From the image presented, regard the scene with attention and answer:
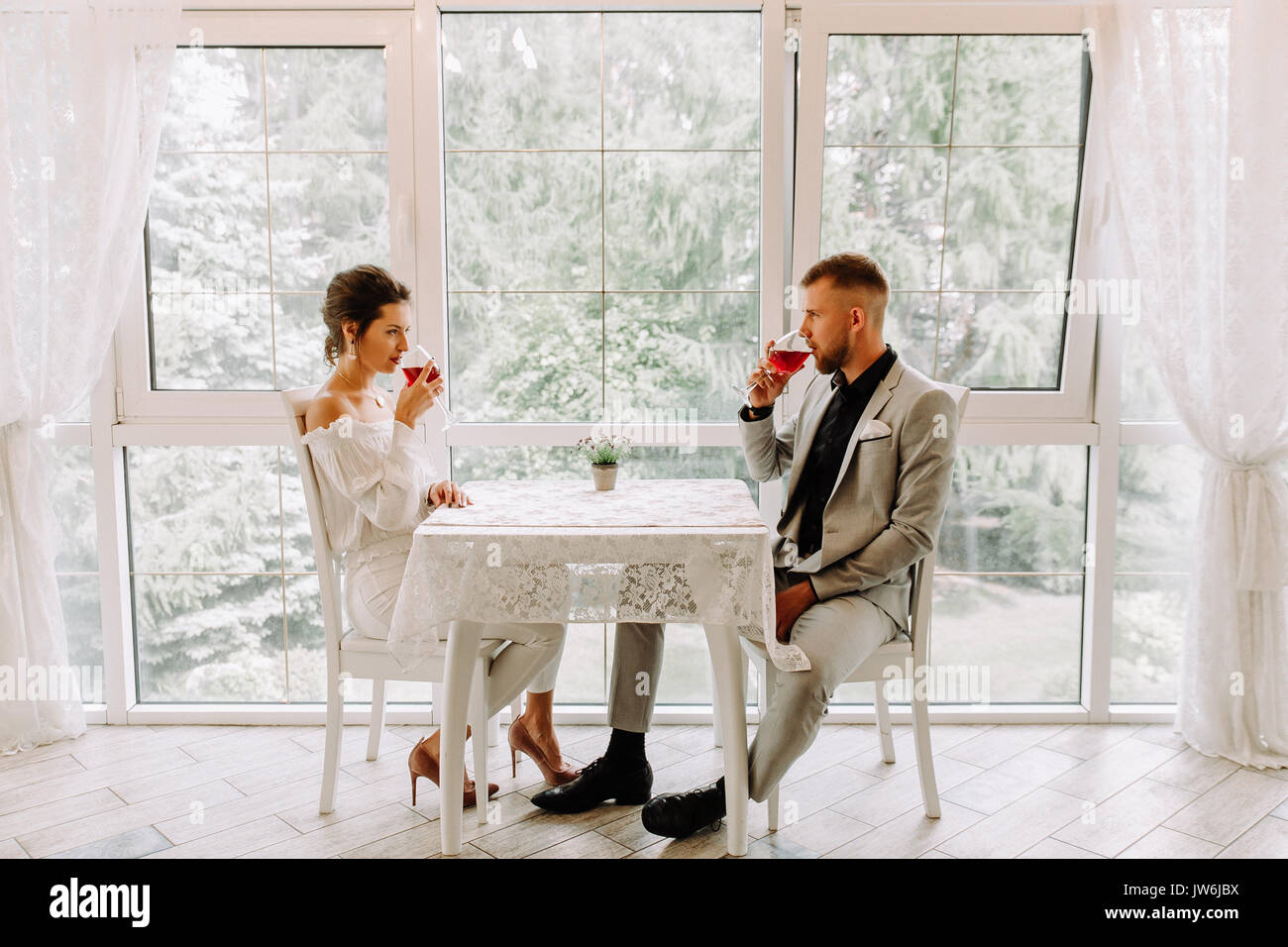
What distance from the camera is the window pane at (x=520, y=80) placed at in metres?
2.90

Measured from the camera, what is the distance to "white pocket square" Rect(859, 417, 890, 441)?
235 cm

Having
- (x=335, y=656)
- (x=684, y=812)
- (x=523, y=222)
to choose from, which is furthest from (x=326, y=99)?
(x=684, y=812)

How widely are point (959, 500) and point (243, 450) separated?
2.19 m

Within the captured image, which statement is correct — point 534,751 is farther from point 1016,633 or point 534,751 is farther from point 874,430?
point 1016,633

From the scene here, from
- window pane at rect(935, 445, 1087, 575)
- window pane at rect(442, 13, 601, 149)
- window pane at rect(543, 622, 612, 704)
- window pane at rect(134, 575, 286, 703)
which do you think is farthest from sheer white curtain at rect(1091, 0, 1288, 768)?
window pane at rect(134, 575, 286, 703)

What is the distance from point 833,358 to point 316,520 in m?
1.32

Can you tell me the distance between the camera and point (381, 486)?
7.71 feet

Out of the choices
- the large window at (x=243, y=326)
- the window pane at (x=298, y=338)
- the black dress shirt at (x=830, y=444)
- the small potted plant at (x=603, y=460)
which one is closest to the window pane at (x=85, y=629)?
the large window at (x=243, y=326)

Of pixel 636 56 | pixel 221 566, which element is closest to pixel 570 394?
pixel 636 56

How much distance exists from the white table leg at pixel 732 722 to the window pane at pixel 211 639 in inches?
63.7

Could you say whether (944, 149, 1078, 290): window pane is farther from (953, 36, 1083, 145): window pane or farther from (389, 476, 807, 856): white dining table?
(389, 476, 807, 856): white dining table

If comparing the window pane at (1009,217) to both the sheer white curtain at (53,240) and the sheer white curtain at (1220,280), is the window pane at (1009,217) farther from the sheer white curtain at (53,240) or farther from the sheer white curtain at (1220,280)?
the sheer white curtain at (53,240)
